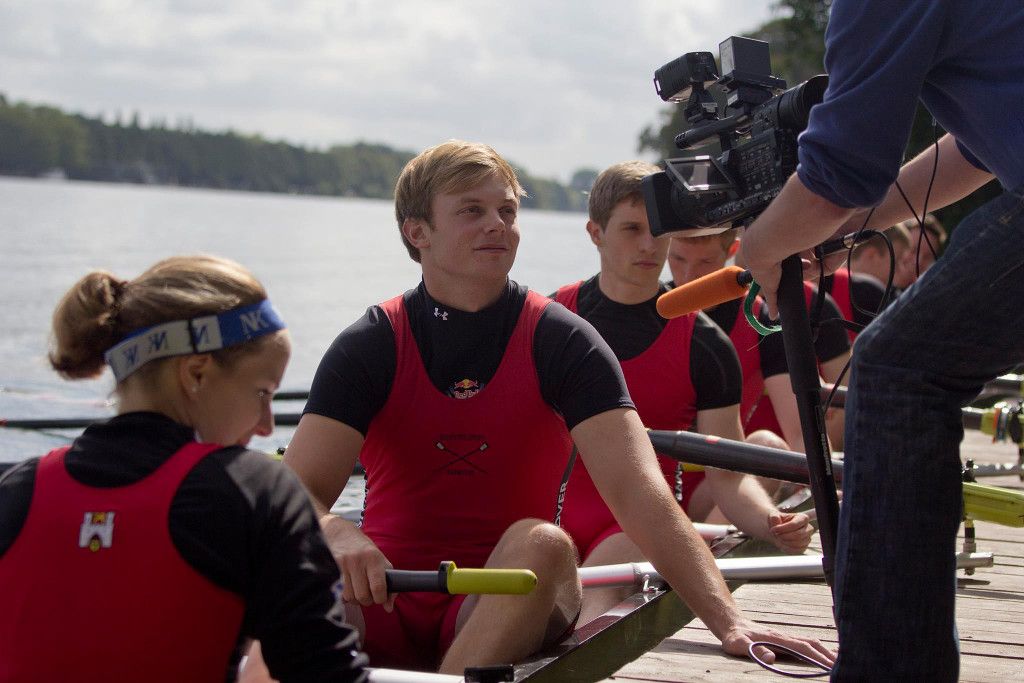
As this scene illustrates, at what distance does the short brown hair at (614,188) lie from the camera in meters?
4.73

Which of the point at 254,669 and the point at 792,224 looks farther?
the point at 792,224

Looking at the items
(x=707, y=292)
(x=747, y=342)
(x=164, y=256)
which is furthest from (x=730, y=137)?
(x=164, y=256)

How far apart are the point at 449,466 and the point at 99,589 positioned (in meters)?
1.53

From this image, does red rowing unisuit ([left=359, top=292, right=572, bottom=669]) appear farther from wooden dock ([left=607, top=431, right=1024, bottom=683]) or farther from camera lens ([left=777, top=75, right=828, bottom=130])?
camera lens ([left=777, top=75, right=828, bottom=130])

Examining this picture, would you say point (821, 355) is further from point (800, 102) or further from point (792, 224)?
point (792, 224)

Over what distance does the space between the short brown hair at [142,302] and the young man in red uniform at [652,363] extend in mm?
2569

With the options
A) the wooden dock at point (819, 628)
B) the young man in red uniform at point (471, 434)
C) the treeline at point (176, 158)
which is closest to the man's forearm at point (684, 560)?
the young man in red uniform at point (471, 434)

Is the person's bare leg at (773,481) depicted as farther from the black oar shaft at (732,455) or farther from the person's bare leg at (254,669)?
the person's bare leg at (254,669)

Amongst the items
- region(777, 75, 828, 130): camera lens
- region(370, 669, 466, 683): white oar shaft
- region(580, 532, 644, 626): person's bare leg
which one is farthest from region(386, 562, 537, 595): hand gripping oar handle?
region(580, 532, 644, 626): person's bare leg

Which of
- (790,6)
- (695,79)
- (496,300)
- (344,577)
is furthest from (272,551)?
(790,6)

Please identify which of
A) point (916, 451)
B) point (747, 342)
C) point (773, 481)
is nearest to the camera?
point (916, 451)

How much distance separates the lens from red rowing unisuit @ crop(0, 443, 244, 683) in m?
1.80

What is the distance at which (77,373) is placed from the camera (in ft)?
6.84

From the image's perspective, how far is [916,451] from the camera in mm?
2092
